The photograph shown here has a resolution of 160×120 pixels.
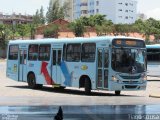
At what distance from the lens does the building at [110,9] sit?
181875 mm

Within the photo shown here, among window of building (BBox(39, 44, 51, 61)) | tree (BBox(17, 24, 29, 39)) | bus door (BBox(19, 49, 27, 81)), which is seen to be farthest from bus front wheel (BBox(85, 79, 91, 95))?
tree (BBox(17, 24, 29, 39))

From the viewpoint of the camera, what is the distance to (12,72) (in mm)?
29172

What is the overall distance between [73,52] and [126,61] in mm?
3131

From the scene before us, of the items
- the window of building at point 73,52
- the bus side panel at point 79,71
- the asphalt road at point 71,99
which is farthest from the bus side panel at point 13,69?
the window of building at point 73,52

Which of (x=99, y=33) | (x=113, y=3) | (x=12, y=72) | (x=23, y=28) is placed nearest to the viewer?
(x=12, y=72)

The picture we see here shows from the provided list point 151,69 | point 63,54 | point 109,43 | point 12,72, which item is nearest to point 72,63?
point 63,54

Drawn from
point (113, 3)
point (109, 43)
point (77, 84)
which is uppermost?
point (113, 3)

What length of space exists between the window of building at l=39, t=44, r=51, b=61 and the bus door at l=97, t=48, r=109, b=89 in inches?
163

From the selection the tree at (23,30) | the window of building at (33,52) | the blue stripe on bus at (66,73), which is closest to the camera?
the blue stripe on bus at (66,73)

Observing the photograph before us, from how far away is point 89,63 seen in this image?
76.7 feet

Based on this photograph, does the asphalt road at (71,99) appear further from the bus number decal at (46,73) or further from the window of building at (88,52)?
the window of building at (88,52)

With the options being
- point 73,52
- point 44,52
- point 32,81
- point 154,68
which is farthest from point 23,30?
point 73,52

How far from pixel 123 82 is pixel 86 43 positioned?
2667 mm

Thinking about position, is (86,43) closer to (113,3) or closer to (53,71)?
(53,71)
